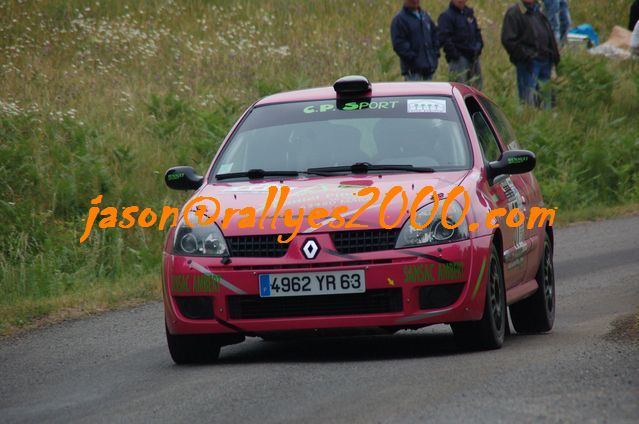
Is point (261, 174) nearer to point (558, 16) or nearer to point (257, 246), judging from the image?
point (257, 246)

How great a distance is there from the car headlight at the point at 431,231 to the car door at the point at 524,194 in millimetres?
1319

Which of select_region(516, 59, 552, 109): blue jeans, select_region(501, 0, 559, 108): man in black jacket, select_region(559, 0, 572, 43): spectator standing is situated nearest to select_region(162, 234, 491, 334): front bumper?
select_region(501, 0, 559, 108): man in black jacket

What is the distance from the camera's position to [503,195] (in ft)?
30.8

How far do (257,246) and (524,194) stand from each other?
2594mm

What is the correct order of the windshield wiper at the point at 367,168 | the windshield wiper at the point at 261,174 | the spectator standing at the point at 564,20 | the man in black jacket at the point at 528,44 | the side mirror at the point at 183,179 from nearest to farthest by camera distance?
the windshield wiper at the point at 367,168 → the windshield wiper at the point at 261,174 → the side mirror at the point at 183,179 → the man in black jacket at the point at 528,44 → the spectator standing at the point at 564,20

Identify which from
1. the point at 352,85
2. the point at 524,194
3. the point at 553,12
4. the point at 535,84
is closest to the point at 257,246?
the point at 352,85

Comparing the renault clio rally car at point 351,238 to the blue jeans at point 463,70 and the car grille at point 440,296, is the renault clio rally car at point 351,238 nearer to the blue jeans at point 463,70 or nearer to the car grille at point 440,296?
the car grille at point 440,296

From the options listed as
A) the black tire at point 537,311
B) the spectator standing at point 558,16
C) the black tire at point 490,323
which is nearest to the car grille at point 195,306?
the black tire at point 490,323

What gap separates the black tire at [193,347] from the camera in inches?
342

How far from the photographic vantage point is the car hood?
27.1 ft

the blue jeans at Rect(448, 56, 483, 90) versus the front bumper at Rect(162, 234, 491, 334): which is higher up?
the front bumper at Rect(162, 234, 491, 334)

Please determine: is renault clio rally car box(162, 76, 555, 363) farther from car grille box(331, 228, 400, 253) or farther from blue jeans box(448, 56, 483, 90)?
blue jeans box(448, 56, 483, 90)

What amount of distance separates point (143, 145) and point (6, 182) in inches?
121

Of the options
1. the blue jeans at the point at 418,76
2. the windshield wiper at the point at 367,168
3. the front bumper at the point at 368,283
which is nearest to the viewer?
the front bumper at the point at 368,283
